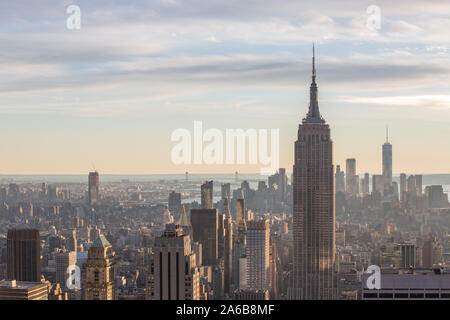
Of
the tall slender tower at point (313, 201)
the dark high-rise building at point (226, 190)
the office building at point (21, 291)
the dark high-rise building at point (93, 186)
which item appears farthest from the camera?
the tall slender tower at point (313, 201)

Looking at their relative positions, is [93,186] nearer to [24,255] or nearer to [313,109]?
[24,255]

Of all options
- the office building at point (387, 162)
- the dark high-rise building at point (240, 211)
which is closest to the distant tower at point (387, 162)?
the office building at point (387, 162)

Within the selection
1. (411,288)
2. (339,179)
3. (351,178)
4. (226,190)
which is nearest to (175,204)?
(226,190)

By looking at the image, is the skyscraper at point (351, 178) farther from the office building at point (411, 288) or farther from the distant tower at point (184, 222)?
the office building at point (411, 288)

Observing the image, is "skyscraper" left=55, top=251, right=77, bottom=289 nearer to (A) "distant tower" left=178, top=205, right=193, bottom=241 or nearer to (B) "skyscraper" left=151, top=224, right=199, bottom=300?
(A) "distant tower" left=178, top=205, right=193, bottom=241

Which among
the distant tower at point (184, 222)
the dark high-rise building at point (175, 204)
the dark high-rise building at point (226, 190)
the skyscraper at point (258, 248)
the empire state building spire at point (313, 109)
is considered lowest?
the skyscraper at point (258, 248)

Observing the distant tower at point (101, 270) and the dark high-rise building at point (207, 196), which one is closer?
the distant tower at point (101, 270)
